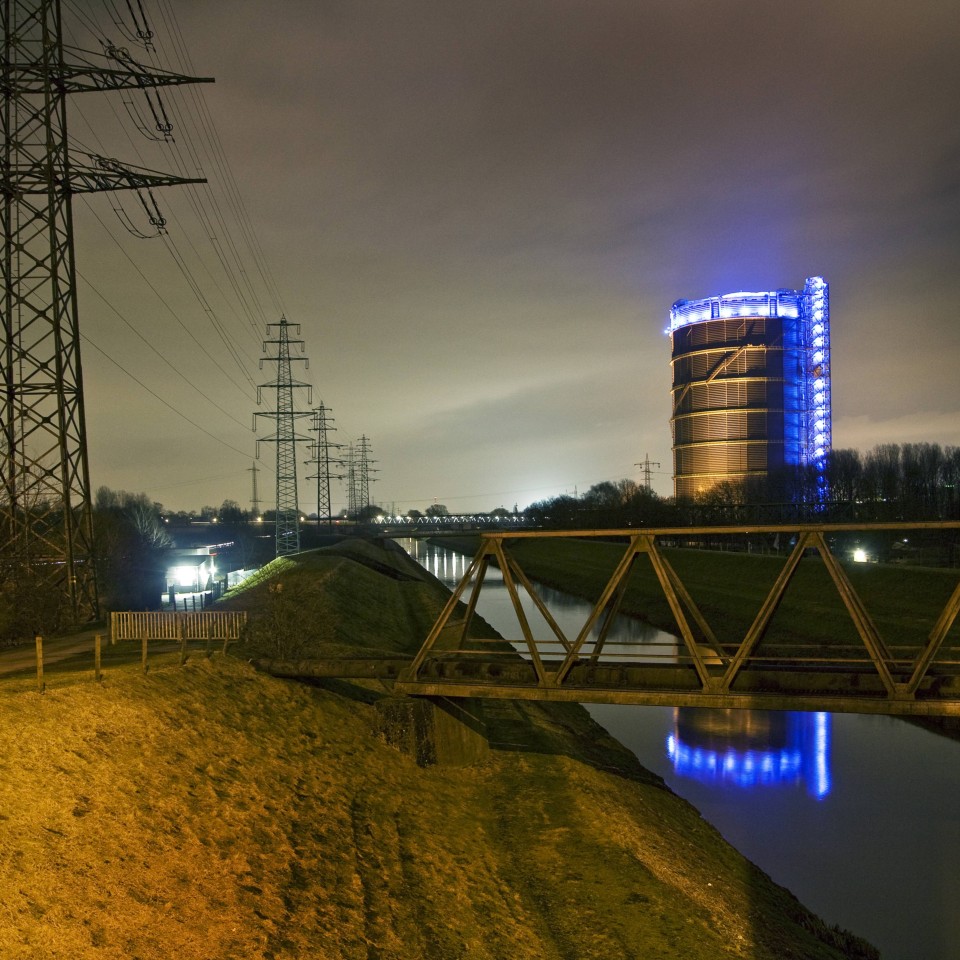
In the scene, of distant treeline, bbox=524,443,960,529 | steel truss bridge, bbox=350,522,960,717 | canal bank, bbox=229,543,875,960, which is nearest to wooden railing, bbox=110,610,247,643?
canal bank, bbox=229,543,875,960

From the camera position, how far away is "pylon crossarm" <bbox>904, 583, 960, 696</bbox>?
16609 mm

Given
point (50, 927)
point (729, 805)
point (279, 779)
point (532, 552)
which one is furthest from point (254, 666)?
point (532, 552)

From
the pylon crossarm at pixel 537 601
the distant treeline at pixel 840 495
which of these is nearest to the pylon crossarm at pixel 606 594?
the pylon crossarm at pixel 537 601

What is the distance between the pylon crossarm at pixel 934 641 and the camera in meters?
16.6

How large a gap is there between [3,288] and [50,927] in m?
30.7

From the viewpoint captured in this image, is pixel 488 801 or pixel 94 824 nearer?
pixel 94 824

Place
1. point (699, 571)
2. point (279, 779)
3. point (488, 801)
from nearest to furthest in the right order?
point (279, 779) < point (488, 801) < point (699, 571)

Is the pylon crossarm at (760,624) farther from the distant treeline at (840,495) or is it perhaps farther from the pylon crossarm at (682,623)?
the distant treeline at (840,495)

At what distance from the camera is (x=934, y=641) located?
672 inches

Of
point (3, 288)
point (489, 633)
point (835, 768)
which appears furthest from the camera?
point (489, 633)

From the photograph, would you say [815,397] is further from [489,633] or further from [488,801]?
[488,801]

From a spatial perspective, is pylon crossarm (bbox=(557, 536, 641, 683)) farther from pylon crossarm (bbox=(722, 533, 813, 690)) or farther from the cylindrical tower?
the cylindrical tower

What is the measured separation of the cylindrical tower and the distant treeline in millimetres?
8736

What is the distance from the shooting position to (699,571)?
8162 centimetres
